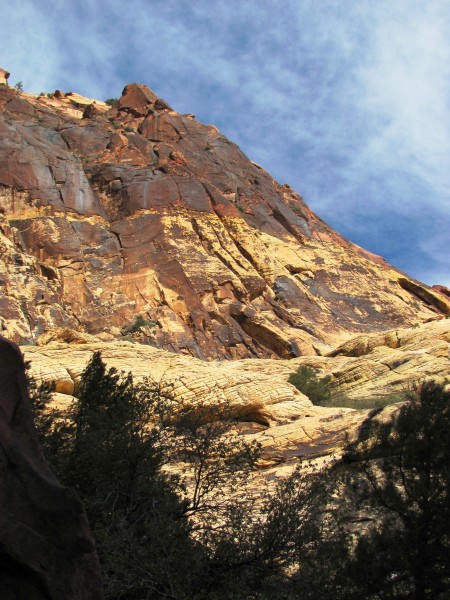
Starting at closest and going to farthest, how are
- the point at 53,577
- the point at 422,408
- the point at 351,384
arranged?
the point at 53,577
the point at 422,408
the point at 351,384

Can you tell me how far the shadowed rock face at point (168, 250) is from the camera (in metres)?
43.0

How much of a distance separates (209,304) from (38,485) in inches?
1610

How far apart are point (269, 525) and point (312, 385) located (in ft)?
66.1

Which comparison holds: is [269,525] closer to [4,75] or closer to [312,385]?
[312,385]

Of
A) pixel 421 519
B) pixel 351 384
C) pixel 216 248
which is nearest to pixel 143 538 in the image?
pixel 421 519

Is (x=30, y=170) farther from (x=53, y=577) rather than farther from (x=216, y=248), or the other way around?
(x=53, y=577)

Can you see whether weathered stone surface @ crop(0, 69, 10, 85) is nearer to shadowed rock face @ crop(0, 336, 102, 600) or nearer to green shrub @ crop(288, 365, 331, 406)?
green shrub @ crop(288, 365, 331, 406)

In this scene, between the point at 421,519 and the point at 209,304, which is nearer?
the point at 421,519

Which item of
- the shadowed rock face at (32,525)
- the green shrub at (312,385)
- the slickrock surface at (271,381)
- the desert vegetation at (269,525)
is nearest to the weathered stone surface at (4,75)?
the slickrock surface at (271,381)

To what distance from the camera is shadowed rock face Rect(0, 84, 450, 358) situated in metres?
43.0

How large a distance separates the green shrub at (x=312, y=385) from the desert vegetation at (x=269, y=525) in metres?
15.8

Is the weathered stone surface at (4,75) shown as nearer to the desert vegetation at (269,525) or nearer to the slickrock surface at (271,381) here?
the slickrock surface at (271,381)

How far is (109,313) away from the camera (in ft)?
142

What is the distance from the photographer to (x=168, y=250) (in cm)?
4925
